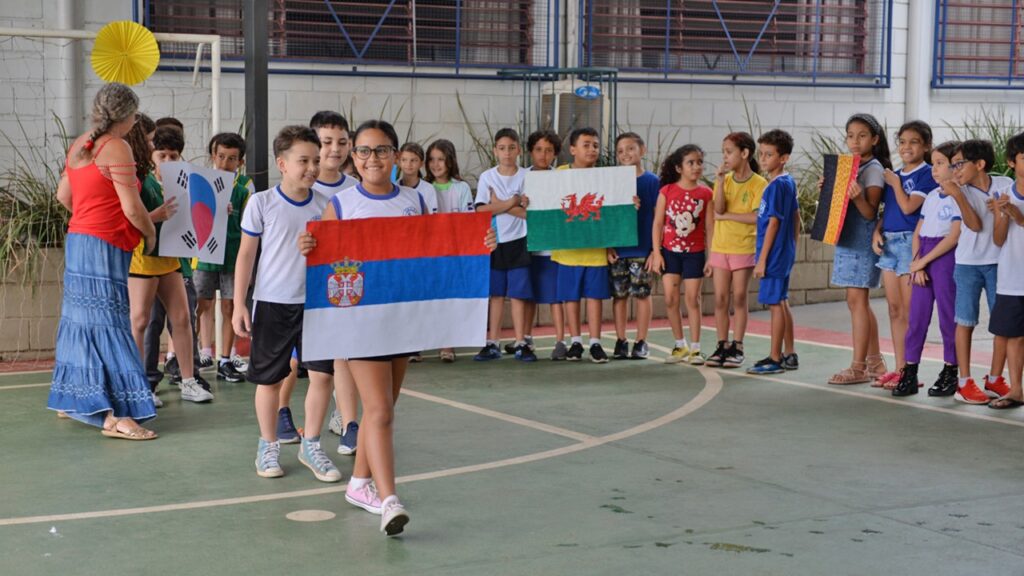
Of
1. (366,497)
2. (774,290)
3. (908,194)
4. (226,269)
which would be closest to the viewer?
(366,497)

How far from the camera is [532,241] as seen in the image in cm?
952

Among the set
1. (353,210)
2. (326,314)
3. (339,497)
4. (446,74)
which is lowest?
(339,497)

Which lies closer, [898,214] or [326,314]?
[326,314]

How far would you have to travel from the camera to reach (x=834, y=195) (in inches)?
334

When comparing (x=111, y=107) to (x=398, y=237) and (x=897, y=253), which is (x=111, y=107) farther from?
(x=897, y=253)

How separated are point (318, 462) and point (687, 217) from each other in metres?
4.29

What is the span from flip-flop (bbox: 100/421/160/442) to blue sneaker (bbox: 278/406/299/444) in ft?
2.35

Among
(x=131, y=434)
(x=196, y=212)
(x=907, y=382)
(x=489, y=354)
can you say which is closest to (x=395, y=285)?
(x=131, y=434)

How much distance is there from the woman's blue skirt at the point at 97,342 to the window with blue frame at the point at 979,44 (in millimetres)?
11390

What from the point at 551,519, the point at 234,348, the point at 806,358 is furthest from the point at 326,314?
the point at 806,358

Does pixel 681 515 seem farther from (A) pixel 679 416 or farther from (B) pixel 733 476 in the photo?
(A) pixel 679 416

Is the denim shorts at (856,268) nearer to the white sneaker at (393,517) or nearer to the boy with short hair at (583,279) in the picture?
the boy with short hair at (583,279)

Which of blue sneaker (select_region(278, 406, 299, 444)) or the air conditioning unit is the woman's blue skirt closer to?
blue sneaker (select_region(278, 406, 299, 444))

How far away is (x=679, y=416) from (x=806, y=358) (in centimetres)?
266
